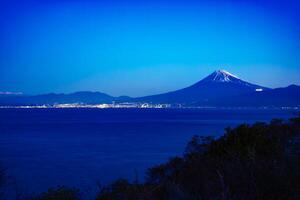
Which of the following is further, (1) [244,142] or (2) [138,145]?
(2) [138,145]

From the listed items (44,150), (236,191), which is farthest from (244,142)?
(44,150)

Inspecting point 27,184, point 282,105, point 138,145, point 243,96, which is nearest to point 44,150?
point 138,145

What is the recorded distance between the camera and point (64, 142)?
47.2 m

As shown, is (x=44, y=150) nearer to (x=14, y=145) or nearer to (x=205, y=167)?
(x=14, y=145)

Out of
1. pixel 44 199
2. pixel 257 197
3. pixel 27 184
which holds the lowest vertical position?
pixel 27 184

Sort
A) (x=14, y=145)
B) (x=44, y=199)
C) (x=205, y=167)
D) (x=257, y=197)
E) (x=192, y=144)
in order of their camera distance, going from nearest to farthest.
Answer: (x=257, y=197)
(x=44, y=199)
(x=205, y=167)
(x=192, y=144)
(x=14, y=145)

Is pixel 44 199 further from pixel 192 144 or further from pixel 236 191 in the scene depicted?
pixel 192 144

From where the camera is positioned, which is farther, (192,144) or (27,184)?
(27,184)

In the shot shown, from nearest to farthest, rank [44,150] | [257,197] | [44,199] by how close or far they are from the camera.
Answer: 1. [257,197]
2. [44,199]
3. [44,150]

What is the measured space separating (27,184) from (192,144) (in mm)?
9988

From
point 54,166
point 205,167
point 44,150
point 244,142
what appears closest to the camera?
point 205,167

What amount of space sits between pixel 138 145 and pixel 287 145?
30.9 m

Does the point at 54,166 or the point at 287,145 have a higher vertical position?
the point at 287,145

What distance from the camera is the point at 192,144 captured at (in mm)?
18125
